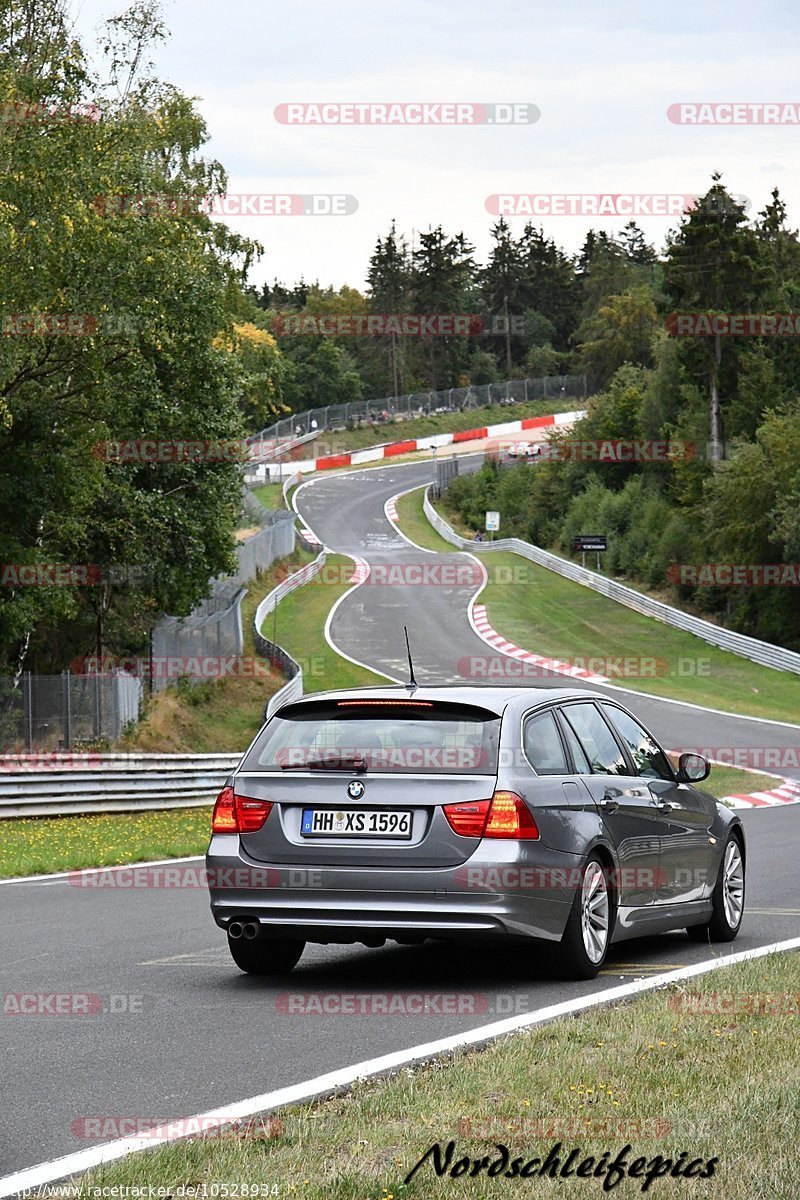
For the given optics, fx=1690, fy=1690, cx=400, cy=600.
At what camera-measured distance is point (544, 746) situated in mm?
9203

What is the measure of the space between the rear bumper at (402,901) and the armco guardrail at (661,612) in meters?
46.7

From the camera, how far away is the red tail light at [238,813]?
9.04 metres

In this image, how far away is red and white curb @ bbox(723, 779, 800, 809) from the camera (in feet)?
85.3

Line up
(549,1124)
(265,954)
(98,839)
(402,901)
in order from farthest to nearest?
(98,839) → (265,954) → (402,901) → (549,1124)

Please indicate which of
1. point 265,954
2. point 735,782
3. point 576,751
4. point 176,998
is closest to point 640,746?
point 576,751

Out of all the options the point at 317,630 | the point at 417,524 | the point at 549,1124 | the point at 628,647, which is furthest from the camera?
the point at 417,524

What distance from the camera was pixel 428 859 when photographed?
862 cm

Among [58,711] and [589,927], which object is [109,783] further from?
[589,927]

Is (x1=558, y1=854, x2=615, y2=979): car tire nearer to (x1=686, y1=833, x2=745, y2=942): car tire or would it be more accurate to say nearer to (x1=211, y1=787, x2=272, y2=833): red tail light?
(x1=686, y1=833, x2=745, y2=942): car tire

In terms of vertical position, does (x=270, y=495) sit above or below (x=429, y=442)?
below

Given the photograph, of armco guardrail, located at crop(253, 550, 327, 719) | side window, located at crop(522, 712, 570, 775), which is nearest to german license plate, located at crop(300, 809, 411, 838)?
side window, located at crop(522, 712, 570, 775)

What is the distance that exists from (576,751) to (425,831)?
126cm

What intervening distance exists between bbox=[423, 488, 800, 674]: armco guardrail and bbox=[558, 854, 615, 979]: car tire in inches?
1806

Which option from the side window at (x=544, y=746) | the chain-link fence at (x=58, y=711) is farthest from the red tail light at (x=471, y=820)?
the chain-link fence at (x=58, y=711)
